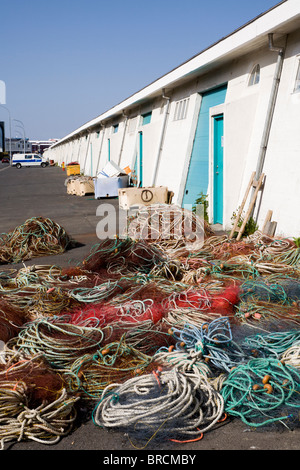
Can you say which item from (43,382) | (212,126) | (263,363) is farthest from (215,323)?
(212,126)

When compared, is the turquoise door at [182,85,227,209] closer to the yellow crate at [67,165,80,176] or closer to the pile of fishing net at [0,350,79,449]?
the pile of fishing net at [0,350,79,449]

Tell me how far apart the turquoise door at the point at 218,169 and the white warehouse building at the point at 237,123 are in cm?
3

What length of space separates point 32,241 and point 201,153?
655 cm

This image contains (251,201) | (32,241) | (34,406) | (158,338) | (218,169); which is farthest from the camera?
(218,169)

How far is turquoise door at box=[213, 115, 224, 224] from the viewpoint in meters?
12.9

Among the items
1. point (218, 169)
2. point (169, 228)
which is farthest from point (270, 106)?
point (169, 228)

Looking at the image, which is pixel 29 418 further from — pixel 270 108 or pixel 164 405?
pixel 270 108

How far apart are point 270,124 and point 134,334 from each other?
6.80 m

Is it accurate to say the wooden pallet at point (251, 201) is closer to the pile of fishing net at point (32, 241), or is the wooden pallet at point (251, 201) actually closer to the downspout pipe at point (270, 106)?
the downspout pipe at point (270, 106)

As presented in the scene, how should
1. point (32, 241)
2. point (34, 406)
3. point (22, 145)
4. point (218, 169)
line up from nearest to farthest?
1. point (34, 406)
2. point (32, 241)
3. point (218, 169)
4. point (22, 145)

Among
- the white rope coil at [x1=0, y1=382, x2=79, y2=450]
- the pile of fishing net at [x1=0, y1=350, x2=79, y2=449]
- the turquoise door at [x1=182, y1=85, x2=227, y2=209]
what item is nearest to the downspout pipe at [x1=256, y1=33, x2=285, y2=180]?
the turquoise door at [x1=182, y1=85, x2=227, y2=209]

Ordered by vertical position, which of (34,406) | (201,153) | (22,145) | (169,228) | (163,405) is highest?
(201,153)

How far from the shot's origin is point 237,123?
36.8 feet
